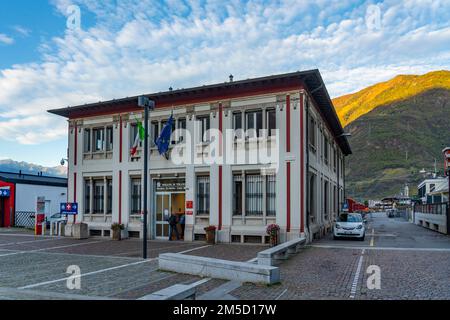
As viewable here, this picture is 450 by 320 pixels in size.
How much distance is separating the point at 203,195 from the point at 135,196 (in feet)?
14.3

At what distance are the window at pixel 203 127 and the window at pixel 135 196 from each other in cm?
465

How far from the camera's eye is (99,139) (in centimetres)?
2656

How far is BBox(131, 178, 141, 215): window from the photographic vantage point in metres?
24.5

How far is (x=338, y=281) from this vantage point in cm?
1126

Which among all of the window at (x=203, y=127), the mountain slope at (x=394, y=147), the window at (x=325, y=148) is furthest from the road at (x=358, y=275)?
the mountain slope at (x=394, y=147)

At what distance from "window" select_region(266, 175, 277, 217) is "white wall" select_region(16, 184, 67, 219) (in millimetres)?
20935

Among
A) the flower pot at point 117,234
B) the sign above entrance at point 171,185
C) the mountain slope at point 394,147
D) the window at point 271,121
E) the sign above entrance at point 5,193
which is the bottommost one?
the flower pot at point 117,234

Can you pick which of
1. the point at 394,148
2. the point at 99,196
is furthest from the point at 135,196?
the point at 394,148

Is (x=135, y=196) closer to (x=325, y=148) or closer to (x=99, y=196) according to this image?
(x=99, y=196)

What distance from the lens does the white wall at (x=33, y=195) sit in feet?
117

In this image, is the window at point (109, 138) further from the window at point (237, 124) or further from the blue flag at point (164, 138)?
the window at point (237, 124)

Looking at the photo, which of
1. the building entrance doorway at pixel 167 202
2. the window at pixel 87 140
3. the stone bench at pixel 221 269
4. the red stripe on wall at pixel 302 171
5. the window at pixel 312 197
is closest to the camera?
the stone bench at pixel 221 269

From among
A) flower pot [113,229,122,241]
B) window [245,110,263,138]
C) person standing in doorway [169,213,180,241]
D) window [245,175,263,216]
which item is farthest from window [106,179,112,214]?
window [245,110,263,138]
